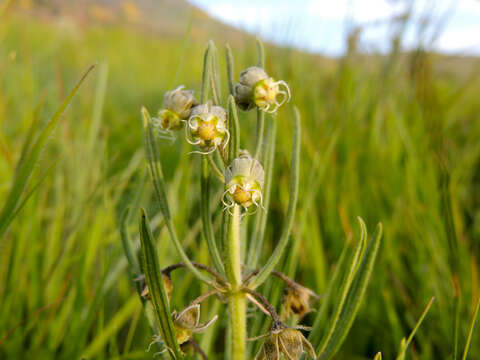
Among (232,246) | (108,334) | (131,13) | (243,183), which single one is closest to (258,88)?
(243,183)

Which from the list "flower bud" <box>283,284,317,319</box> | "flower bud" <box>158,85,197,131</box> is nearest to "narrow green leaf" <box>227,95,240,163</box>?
"flower bud" <box>158,85,197,131</box>

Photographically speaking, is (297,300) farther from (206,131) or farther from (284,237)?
(206,131)

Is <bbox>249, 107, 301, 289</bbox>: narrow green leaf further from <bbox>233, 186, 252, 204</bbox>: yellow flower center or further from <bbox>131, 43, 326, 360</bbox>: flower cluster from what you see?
<bbox>233, 186, 252, 204</bbox>: yellow flower center

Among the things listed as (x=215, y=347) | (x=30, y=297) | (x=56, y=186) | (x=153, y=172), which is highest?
(x=153, y=172)

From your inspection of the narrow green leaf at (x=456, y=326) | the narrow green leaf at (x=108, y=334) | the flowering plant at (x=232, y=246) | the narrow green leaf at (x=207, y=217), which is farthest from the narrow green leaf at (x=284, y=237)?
the narrow green leaf at (x=108, y=334)

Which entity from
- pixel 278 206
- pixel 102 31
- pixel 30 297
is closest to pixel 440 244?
pixel 278 206

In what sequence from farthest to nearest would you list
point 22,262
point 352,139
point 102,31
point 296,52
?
point 102,31
point 296,52
point 352,139
point 22,262

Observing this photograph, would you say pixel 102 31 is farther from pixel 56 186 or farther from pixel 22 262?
pixel 22 262
